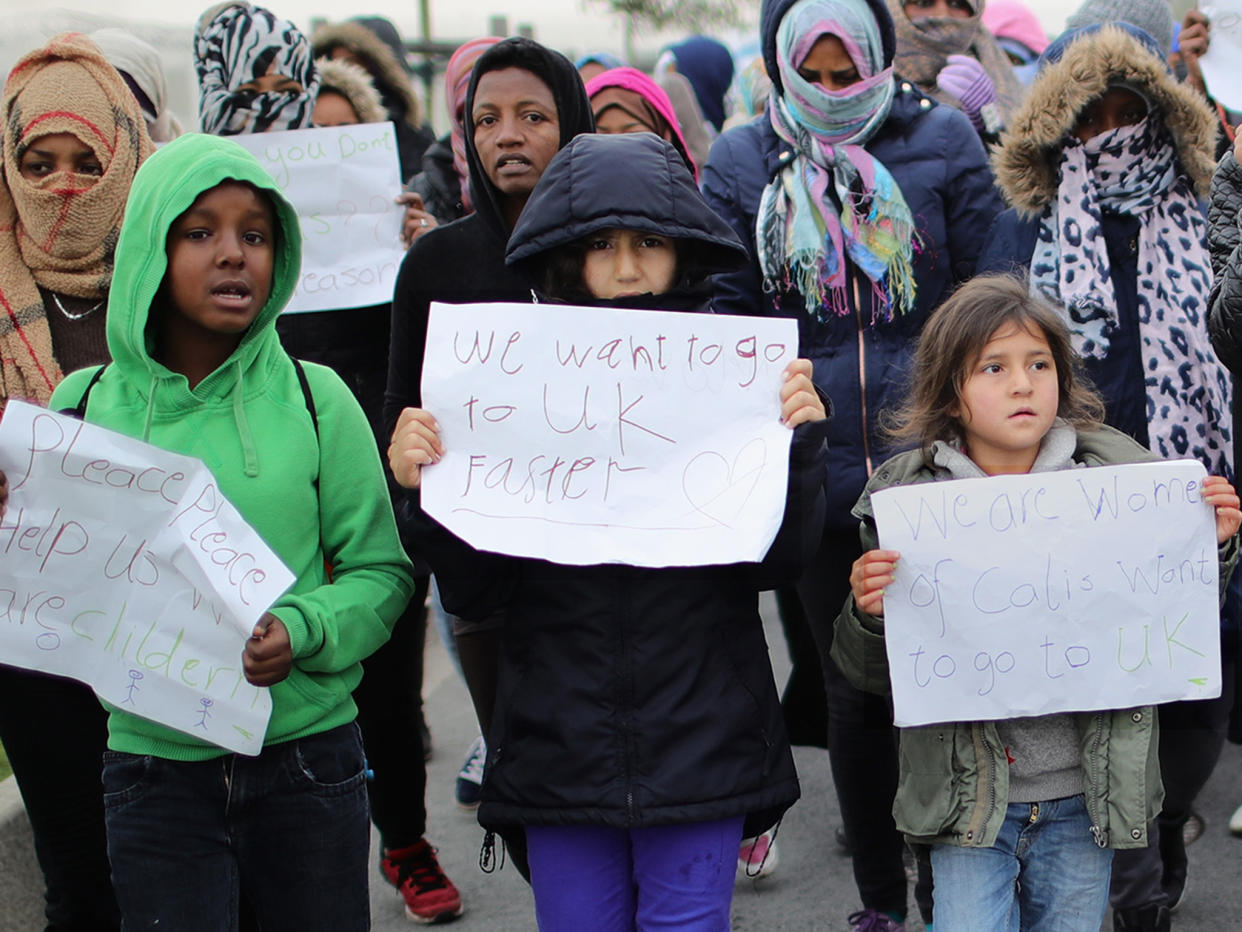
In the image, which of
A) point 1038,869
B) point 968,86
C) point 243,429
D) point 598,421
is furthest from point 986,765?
point 968,86

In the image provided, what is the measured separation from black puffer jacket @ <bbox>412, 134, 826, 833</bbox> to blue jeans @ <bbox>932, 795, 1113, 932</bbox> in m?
0.40

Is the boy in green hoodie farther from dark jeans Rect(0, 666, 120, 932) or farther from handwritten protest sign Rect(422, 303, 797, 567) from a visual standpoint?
dark jeans Rect(0, 666, 120, 932)

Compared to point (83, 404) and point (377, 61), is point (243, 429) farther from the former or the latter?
point (377, 61)

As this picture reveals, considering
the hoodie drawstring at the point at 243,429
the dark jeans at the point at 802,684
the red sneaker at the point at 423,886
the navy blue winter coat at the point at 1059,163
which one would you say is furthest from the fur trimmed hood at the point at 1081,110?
the red sneaker at the point at 423,886

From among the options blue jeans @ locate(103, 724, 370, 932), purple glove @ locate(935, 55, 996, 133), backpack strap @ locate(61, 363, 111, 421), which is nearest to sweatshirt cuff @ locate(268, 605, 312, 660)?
blue jeans @ locate(103, 724, 370, 932)

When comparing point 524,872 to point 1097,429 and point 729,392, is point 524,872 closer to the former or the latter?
point 729,392

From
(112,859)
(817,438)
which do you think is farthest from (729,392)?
(112,859)

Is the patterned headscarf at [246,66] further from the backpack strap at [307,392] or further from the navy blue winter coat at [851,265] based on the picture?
the backpack strap at [307,392]

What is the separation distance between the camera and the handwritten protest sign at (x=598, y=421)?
8.00ft

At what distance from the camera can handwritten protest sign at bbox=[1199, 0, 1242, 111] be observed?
3.39m

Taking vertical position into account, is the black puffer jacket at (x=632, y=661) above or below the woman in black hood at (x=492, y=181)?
below

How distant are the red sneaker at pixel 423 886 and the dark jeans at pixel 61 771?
38.2 inches

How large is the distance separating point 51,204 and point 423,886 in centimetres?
199

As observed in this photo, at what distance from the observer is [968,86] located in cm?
499
